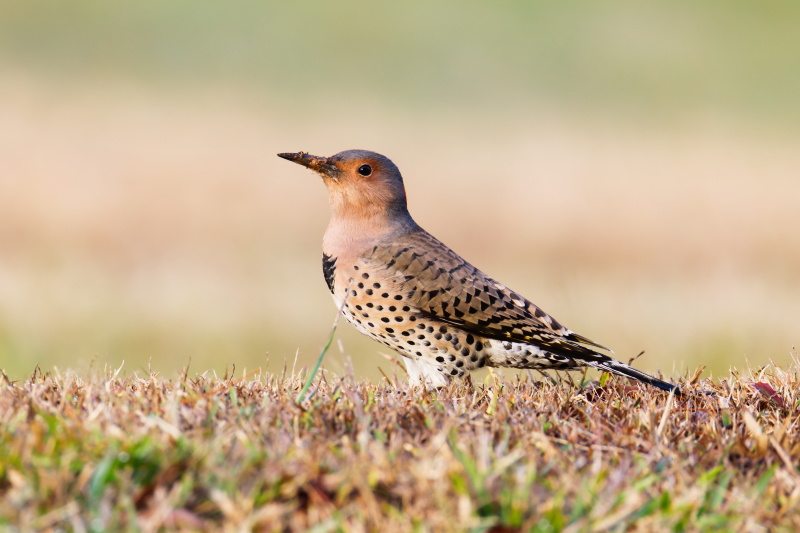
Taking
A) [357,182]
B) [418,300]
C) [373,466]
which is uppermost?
[357,182]

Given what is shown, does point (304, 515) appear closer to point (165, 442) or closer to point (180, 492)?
point (180, 492)

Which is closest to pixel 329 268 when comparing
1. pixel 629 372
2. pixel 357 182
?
pixel 357 182

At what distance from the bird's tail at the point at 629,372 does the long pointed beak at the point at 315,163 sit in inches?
75.8

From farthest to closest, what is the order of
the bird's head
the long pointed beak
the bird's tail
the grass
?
1. the bird's head
2. the long pointed beak
3. the bird's tail
4. the grass

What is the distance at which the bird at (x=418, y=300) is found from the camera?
184 inches

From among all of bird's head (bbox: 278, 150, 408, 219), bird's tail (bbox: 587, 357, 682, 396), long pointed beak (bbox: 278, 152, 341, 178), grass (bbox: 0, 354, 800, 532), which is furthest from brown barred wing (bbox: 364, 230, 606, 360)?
grass (bbox: 0, 354, 800, 532)

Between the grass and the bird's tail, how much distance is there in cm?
56

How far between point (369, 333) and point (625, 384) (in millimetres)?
1506

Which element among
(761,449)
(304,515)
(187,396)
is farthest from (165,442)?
(761,449)

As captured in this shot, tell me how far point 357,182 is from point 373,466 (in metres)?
2.96

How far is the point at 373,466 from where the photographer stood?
227 cm

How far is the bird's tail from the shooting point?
389 centimetres

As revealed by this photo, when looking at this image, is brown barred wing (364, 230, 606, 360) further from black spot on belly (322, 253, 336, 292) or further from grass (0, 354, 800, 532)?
grass (0, 354, 800, 532)

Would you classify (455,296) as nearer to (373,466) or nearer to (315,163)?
(315,163)
